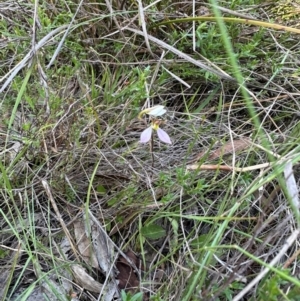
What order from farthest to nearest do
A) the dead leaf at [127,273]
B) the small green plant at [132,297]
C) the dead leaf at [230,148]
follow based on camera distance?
1. the dead leaf at [230,148]
2. the dead leaf at [127,273]
3. the small green plant at [132,297]

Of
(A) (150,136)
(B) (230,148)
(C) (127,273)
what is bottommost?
(C) (127,273)

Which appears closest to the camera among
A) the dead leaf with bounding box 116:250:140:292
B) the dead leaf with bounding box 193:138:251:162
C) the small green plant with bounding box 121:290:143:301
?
the small green plant with bounding box 121:290:143:301

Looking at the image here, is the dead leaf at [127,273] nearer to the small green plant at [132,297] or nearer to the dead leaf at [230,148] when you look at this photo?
the small green plant at [132,297]

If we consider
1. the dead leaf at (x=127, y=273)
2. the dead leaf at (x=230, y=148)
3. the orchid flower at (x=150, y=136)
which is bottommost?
the dead leaf at (x=127, y=273)

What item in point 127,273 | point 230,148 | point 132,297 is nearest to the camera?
point 132,297

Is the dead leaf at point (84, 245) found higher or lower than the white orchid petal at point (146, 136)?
lower

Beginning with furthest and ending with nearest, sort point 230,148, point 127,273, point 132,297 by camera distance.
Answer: point 230,148 < point 127,273 < point 132,297

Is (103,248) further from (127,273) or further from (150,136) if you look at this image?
(150,136)

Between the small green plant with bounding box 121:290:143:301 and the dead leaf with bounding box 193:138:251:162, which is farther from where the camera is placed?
the dead leaf with bounding box 193:138:251:162

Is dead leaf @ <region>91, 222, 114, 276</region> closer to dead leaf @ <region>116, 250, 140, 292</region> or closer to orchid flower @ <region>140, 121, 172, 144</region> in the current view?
dead leaf @ <region>116, 250, 140, 292</region>

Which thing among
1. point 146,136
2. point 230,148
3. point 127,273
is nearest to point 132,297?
point 127,273

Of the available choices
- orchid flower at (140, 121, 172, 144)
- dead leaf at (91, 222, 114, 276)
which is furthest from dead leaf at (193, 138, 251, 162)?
dead leaf at (91, 222, 114, 276)

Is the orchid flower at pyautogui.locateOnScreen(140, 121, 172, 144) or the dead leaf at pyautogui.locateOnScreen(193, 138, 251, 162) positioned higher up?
the orchid flower at pyautogui.locateOnScreen(140, 121, 172, 144)

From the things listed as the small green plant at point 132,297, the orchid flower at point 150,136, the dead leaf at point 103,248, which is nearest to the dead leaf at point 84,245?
the dead leaf at point 103,248
